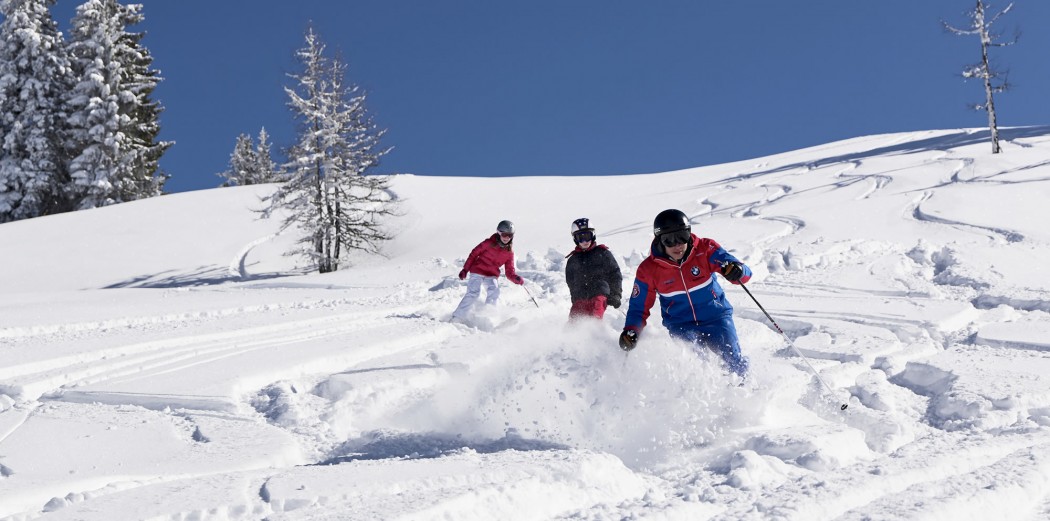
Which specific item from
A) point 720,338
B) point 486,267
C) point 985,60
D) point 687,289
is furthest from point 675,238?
point 985,60

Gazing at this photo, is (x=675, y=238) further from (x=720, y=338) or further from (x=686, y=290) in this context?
(x=720, y=338)

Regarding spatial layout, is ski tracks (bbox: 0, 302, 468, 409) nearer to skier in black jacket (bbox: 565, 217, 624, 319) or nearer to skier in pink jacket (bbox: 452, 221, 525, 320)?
skier in pink jacket (bbox: 452, 221, 525, 320)

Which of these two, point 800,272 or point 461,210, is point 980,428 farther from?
point 461,210

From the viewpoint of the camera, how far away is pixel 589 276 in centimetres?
725

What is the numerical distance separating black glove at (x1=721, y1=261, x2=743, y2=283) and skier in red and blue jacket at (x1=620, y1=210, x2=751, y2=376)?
4cm

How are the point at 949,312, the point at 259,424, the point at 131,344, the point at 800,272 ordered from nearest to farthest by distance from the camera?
the point at 259,424
the point at 131,344
the point at 949,312
the point at 800,272

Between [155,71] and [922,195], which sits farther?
[155,71]

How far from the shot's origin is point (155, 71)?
40.5 meters

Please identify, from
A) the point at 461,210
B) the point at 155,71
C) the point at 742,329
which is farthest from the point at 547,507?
the point at 155,71

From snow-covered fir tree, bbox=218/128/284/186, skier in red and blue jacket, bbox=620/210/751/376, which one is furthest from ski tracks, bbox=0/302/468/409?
snow-covered fir tree, bbox=218/128/284/186

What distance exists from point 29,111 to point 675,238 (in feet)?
126

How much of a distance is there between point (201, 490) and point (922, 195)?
854 inches

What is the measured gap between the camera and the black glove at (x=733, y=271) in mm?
4691

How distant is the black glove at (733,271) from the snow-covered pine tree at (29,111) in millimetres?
37641
